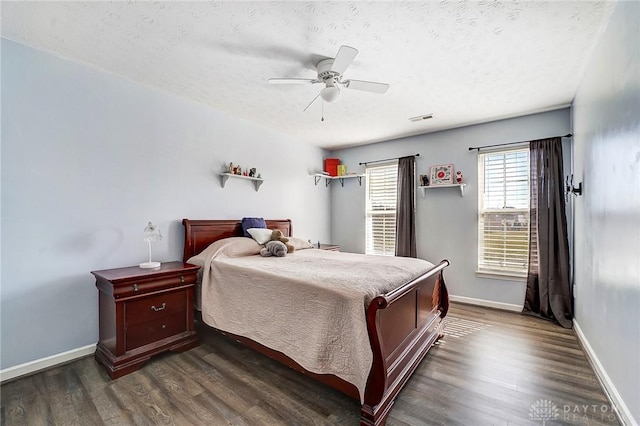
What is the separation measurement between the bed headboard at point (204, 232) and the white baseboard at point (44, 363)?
45.0 inches

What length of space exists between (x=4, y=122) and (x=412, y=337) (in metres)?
3.63

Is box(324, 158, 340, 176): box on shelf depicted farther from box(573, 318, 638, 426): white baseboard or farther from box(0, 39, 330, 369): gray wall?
box(573, 318, 638, 426): white baseboard

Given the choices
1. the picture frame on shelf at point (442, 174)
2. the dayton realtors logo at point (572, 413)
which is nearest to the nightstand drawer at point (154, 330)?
the dayton realtors logo at point (572, 413)

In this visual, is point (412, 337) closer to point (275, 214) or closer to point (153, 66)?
point (275, 214)

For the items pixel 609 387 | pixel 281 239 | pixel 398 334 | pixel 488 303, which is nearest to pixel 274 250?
pixel 281 239

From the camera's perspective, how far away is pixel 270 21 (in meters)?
1.95

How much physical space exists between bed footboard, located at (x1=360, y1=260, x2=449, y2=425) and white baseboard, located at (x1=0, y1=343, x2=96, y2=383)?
99.3 inches

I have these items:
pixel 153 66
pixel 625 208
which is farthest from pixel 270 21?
pixel 625 208

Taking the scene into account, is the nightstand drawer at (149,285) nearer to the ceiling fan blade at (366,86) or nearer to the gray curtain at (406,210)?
the ceiling fan blade at (366,86)

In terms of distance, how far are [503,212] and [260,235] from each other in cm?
333

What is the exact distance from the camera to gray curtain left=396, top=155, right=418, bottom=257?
443 centimetres

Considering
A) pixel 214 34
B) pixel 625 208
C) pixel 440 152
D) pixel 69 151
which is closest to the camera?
pixel 625 208

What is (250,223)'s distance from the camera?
3.75 m

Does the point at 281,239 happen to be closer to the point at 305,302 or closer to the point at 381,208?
the point at 305,302
